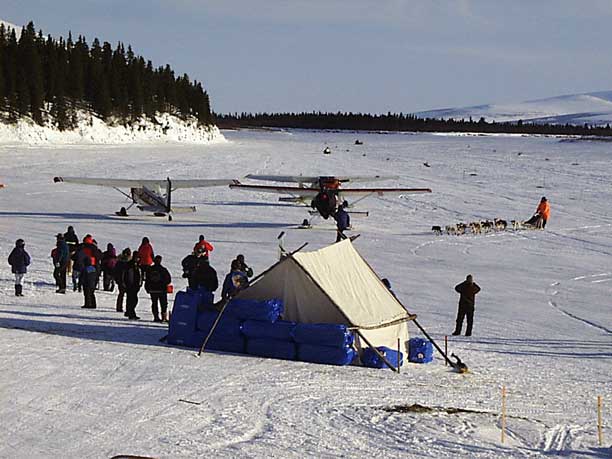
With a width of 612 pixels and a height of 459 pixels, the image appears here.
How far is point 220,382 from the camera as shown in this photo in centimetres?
1050

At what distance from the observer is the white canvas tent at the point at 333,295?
1218cm

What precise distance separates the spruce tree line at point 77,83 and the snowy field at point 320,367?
41171 millimetres

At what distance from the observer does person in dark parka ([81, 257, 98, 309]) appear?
15078 millimetres

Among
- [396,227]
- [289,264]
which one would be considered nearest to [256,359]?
[289,264]

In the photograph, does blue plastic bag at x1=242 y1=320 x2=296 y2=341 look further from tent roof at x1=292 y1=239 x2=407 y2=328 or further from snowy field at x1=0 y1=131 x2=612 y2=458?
tent roof at x1=292 y1=239 x2=407 y2=328

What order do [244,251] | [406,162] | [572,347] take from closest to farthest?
[572,347] < [244,251] < [406,162]

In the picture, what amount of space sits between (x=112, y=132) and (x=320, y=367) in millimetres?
68743

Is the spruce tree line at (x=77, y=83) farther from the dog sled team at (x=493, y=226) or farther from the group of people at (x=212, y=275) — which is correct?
the group of people at (x=212, y=275)

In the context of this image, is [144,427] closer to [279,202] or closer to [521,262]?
[521,262]

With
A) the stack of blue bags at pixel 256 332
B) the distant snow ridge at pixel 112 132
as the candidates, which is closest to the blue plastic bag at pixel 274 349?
the stack of blue bags at pixel 256 332

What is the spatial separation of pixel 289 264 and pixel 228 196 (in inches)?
1029

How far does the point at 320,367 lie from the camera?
456 inches

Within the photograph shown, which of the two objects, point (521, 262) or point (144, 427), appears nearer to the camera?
point (144, 427)

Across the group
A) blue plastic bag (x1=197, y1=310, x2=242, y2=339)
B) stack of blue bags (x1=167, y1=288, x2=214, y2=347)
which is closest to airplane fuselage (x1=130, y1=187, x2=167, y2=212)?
stack of blue bags (x1=167, y1=288, x2=214, y2=347)
